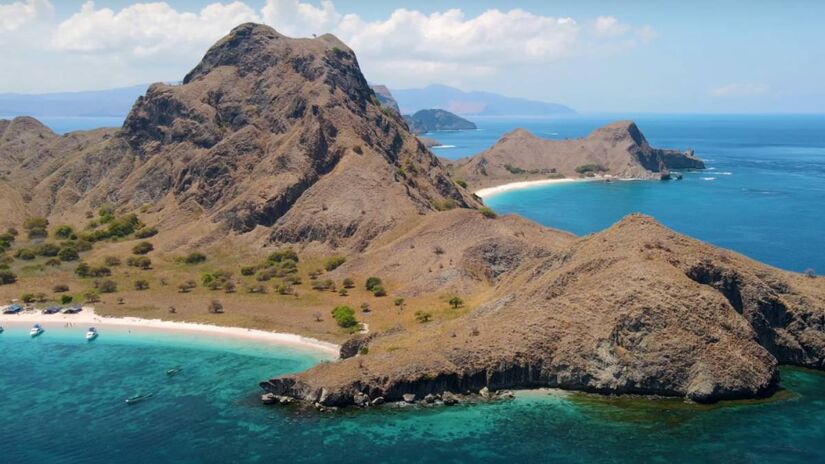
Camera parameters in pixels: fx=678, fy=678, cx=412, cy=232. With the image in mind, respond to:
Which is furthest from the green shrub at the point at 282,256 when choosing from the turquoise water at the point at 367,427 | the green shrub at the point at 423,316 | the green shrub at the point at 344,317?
the turquoise water at the point at 367,427

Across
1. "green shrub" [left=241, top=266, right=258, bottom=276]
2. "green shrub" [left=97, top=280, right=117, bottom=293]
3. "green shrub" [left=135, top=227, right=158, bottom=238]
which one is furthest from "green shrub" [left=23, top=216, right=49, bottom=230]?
"green shrub" [left=241, top=266, right=258, bottom=276]

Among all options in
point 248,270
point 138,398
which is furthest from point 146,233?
point 138,398

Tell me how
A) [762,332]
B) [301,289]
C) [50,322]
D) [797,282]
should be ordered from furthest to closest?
[301,289] < [50,322] < [797,282] < [762,332]

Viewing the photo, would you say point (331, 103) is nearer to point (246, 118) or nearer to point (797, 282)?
point (246, 118)

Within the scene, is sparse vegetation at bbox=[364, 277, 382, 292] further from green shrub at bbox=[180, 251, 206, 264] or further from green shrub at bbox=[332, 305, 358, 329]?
green shrub at bbox=[180, 251, 206, 264]

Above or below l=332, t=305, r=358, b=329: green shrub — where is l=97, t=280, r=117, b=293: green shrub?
above

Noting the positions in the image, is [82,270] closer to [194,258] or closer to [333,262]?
[194,258]

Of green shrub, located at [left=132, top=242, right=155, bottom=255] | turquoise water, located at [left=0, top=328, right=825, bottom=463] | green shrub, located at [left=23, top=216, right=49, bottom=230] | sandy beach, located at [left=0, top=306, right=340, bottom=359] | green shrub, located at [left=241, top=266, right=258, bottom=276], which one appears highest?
green shrub, located at [left=23, top=216, right=49, bottom=230]

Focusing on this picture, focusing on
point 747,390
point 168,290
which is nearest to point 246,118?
point 168,290
